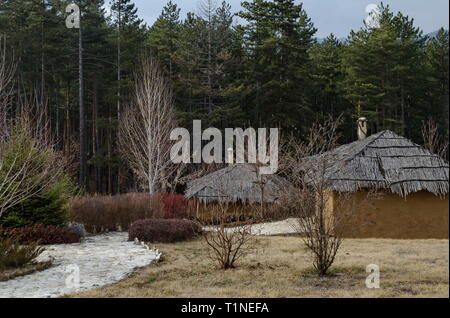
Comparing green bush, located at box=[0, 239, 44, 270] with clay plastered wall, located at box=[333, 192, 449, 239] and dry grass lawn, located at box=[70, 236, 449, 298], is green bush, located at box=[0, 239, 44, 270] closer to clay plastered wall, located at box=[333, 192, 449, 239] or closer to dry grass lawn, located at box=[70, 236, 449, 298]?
dry grass lawn, located at box=[70, 236, 449, 298]

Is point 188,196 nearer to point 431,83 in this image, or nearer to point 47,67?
point 47,67

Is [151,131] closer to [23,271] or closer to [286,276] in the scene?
[23,271]

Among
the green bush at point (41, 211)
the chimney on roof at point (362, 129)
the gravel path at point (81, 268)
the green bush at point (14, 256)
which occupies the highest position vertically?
the chimney on roof at point (362, 129)

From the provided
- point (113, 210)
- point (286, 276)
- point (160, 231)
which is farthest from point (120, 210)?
point (286, 276)

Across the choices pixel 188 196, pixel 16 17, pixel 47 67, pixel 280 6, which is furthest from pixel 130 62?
pixel 188 196

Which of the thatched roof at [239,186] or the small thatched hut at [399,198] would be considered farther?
the thatched roof at [239,186]

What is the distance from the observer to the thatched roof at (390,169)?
15.5 m

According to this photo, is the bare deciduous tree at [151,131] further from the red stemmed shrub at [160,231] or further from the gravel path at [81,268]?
the gravel path at [81,268]

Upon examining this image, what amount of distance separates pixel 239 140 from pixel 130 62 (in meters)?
8.40

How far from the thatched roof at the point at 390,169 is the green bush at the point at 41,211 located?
→ 7491 millimetres

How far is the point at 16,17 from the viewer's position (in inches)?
1163

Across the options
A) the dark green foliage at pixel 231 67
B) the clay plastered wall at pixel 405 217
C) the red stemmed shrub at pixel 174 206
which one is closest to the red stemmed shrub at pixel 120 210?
the red stemmed shrub at pixel 174 206

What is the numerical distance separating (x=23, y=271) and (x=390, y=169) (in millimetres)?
11162

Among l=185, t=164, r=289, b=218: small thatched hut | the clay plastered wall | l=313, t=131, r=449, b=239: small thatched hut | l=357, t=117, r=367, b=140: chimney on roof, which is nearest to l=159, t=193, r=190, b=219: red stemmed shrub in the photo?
l=185, t=164, r=289, b=218: small thatched hut
